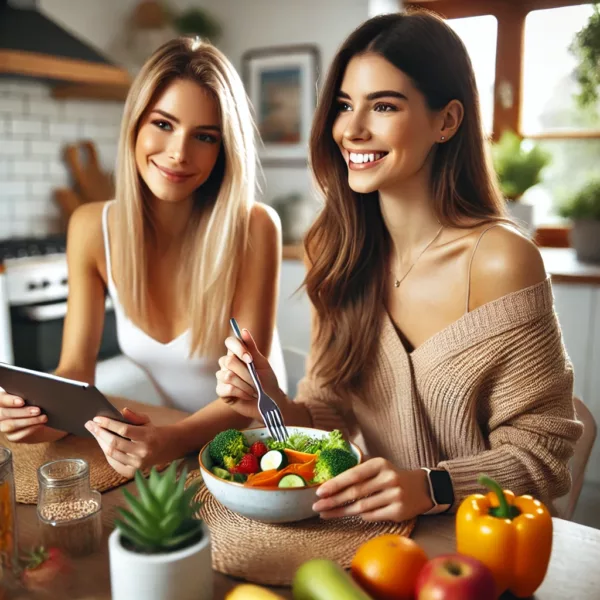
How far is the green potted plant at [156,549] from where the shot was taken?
0.67 metres

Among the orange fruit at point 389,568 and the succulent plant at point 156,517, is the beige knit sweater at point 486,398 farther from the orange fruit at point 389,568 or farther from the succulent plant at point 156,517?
the succulent plant at point 156,517

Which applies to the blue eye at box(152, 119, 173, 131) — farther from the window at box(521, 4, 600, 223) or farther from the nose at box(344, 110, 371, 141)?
the window at box(521, 4, 600, 223)

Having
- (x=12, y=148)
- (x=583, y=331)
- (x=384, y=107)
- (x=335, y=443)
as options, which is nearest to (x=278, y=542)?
(x=335, y=443)

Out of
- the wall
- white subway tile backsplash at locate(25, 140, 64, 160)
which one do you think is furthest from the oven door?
the wall

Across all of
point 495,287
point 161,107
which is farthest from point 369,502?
point 161,107

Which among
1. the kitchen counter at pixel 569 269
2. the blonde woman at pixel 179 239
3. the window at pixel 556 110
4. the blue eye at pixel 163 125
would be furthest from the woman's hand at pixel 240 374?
the window at pixel 556 110

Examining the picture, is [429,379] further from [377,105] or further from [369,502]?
[377,105]

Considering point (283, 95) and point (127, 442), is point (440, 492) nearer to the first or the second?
point (127, 442)

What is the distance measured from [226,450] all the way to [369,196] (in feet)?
2.26

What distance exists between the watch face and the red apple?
0.30m

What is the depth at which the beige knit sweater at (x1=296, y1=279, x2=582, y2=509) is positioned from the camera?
1.09 meters

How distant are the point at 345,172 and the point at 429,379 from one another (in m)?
0.47

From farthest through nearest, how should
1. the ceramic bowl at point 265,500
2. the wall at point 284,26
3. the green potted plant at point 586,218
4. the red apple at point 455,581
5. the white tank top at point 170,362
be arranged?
1. the wall at point 284,26
2. the green potted plant at point 586,218
3. the white tank top at point 170,362
4. the ceramic bowl at point 265,500
5. the red apple at point 455,581

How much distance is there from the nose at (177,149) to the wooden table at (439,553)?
739mm
